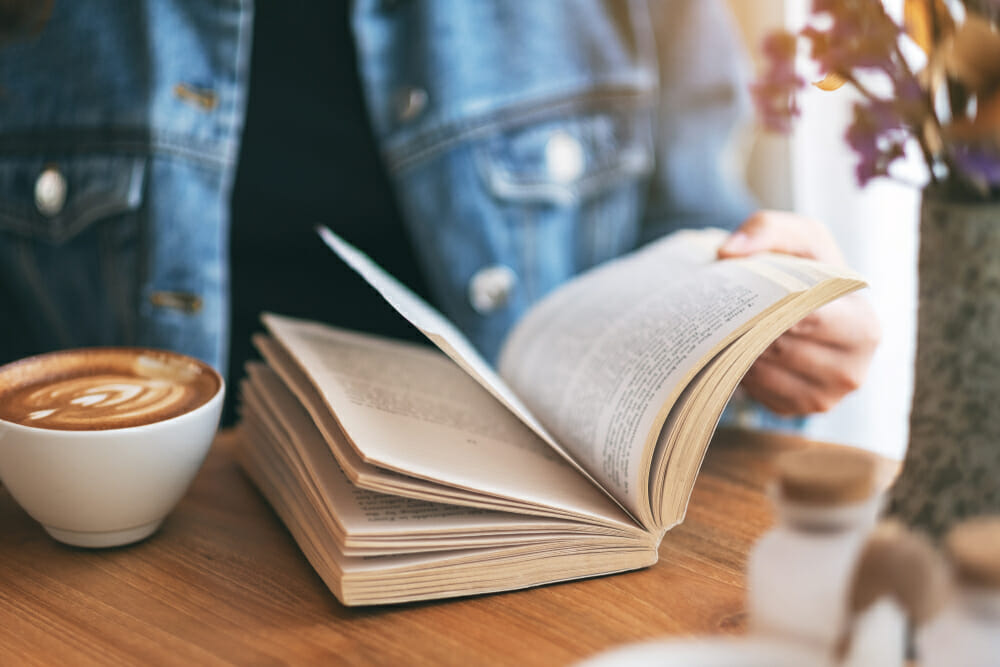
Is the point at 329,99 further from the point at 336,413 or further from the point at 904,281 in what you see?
the point at 904,281

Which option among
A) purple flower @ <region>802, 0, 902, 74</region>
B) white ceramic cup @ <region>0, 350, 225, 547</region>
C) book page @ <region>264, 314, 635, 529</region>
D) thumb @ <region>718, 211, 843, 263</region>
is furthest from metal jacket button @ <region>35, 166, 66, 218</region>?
purple flower @ <region>802, 0, 902, 74</region>

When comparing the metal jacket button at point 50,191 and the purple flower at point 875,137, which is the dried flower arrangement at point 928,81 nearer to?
the purple flower at point 875,137

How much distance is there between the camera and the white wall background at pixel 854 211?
1082 mm

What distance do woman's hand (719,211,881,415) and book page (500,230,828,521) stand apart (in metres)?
0.05

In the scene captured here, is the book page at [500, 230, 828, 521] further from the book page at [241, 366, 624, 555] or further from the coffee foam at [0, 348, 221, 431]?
the coffee foam at [0, 348, 221, 431]

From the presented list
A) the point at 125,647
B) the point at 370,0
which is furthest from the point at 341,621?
the point at 370,0

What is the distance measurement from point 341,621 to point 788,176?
86cm

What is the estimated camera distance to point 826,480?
0.27 m

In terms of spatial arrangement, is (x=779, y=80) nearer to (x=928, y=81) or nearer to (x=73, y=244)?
(x=928, y=81)

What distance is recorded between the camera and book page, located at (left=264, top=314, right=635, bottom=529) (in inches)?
17.2

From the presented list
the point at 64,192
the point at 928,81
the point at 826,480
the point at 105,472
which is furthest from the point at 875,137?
the point at 64,192

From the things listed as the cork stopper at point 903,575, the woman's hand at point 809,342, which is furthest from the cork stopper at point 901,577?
the woman's hand at point 809,342

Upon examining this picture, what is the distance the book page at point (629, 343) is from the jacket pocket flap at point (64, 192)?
1.53 feet

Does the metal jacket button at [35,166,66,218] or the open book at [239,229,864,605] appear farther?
the metal jacket button at [35,166,66,218]
